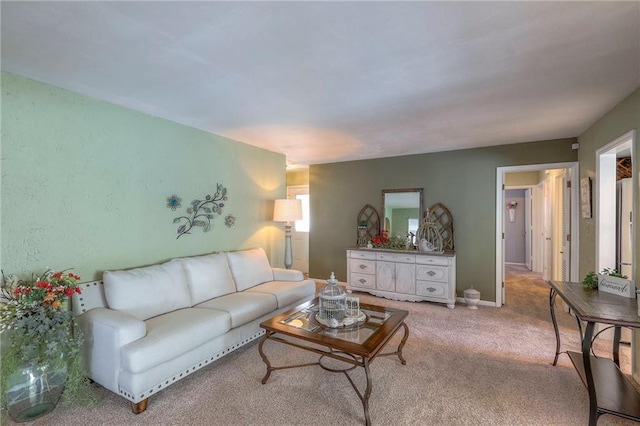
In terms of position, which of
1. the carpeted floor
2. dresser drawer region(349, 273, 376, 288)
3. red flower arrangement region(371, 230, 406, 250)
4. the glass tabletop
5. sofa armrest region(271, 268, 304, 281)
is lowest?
the carpeted floor

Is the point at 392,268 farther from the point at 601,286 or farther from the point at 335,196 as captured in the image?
the point at 601,286

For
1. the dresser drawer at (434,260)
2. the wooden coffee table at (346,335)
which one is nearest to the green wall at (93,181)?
the wooden coffee table at (346,335)

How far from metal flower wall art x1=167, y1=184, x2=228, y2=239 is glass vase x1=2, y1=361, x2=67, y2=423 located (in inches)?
60.5

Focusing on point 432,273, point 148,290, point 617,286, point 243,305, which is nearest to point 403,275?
point 432,273

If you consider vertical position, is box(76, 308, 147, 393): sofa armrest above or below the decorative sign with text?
below

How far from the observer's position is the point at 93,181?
2521 mm

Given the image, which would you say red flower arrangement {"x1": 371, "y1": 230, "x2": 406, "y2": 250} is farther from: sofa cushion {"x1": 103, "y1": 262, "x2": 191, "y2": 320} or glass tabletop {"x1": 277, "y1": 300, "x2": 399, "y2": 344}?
sofa cushion {"x1": 103, "y1": 262, "x2": 191, "y2": 320}

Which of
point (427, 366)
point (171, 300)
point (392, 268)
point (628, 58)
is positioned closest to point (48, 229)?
point (171, 300)

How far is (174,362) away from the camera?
6.95 ft

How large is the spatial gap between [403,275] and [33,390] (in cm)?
401

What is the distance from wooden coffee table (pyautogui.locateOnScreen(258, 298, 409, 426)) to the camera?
6.04 feet

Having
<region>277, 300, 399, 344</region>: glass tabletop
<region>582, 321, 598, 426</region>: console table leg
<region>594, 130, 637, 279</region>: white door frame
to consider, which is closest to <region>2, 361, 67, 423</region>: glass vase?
<region>277, 300, 399, 344</region>: glass tabletop

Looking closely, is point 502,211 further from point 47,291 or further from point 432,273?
point 47,291

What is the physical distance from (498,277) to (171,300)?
4.27 metres
